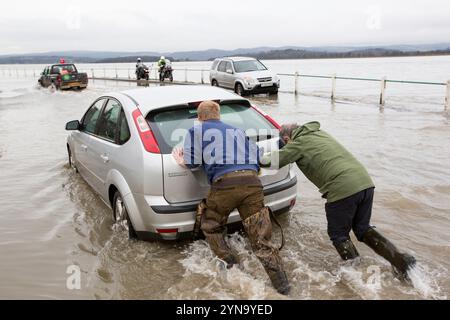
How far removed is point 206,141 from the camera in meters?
3.85

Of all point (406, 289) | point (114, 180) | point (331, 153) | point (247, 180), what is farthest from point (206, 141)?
point (406, 289)

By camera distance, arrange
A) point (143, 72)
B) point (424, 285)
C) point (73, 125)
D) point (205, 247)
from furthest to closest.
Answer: point (143, 72) → point (73, 125) → point (205, 247) → point (424, 285)

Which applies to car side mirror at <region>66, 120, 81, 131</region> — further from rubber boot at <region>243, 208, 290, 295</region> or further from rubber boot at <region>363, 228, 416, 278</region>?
rubber boot at <region>363, 228, 416, 278</region>

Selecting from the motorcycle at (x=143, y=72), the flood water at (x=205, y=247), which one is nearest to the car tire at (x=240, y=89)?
the flood water at (x=205, y=247)

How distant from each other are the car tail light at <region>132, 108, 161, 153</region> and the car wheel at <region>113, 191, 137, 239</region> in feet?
2.40

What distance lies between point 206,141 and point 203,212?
65cm

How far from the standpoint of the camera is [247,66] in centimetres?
2161

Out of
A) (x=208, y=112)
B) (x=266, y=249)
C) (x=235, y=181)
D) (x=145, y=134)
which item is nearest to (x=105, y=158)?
(x=145, y=134)

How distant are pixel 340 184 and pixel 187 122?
1.68 meters

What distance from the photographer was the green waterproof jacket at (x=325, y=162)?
3.78 m

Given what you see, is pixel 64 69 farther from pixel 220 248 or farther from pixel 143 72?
pixel 220 248

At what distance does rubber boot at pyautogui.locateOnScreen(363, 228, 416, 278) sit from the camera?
147 inches
